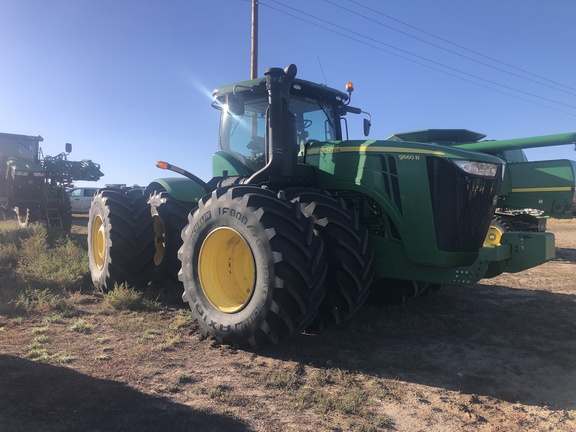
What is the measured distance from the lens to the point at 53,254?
26.8 ft

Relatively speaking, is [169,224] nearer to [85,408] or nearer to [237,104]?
[237,104]

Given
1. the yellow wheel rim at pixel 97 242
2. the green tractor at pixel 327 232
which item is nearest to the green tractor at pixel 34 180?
the yellow wheel rim at pixel 97 242

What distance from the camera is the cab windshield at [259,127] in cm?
532

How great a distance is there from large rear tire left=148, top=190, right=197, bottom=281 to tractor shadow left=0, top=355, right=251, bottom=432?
104 inches

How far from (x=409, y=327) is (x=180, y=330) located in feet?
8.02

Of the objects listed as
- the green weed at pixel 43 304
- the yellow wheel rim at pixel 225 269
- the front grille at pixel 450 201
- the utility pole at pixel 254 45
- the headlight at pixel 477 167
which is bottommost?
the green weed at pixel 43 304

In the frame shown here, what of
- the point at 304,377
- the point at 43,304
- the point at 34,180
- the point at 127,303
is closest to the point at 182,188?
the point at 127,303

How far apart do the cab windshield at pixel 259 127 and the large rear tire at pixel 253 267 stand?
3.79 ft

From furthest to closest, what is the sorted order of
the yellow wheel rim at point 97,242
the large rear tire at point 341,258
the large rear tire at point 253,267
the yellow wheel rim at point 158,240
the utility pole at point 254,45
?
the utility pole at point 254,45 < the yellow wheel rim at point 97,242 < the yellow wheel rim at point 158,240 < the large rear tire at point 341,258 < the large rear tire at point 253,267

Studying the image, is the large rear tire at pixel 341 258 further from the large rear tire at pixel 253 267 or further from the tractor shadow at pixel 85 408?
the tractor shadow at pixel 85 408

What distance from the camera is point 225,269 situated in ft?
15.0

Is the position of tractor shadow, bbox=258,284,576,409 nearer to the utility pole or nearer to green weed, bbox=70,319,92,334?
green weed, bbox=70,319,92,334

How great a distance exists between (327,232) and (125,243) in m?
3.11

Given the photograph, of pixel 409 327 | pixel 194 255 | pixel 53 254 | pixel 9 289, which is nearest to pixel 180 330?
pixel 194 255
